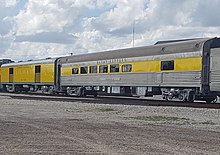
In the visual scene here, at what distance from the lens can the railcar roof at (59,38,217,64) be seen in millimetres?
26408

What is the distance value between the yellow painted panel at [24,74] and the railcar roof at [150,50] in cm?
739

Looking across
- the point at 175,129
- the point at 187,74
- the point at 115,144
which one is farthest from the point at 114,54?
the point at 115,144

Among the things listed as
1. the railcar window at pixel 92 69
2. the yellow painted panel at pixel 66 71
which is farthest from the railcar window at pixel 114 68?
the yellow painted panel at pixel 66 71

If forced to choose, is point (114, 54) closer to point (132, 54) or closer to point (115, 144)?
point (132, 54)

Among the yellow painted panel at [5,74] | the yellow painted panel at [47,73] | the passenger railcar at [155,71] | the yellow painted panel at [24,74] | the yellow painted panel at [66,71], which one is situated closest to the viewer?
the passenger railcar at [155,71]

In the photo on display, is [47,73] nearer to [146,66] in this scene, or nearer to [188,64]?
[146,66]

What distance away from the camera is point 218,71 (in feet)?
82.1

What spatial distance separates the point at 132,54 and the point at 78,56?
29.2 feet

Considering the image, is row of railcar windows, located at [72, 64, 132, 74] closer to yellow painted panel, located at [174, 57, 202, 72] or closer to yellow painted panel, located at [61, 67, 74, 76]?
yellow painted panel, located at [61, 67, 74, 76]

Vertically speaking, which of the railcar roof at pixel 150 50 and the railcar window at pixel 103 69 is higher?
the railcar roof at pixel 150 50

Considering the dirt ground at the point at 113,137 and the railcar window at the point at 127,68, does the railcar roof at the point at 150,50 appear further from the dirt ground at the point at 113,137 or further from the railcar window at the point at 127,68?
the dirt ground at the point at 113,137

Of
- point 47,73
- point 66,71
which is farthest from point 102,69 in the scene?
point 47,73

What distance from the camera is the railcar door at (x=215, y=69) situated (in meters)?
25.0

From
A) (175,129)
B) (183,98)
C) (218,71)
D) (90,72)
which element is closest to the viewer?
(175,129)
